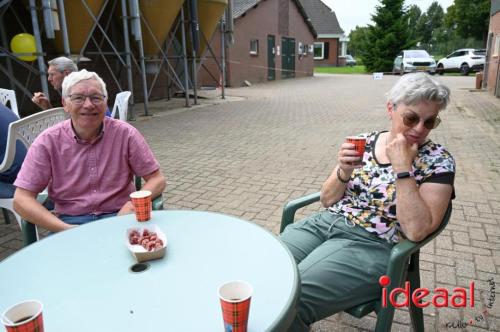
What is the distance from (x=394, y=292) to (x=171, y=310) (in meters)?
0.95

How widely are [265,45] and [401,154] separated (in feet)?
67.8

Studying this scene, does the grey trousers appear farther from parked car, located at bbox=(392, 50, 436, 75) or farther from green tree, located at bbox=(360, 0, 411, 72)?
green tree, located at bbox=(360, 0, 411, 72)

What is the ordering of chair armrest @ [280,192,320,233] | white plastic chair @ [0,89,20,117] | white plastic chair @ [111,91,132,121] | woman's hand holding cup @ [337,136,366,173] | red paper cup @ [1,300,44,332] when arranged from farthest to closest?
1. white plastic chair @ [0,89,20,117]
2. white plastic chair @ [111,91,132,121]
3. chair armrest @ [280,192,320,233]
4. woman's hand holding cup @ [337,136,366,173]
5. red paper cup @ [1,300,44,332]

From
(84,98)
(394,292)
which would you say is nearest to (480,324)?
(394,292)

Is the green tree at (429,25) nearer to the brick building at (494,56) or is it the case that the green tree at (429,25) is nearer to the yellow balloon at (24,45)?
the brick building at (494,56)

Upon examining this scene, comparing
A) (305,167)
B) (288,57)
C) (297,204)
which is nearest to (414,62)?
(288,57)

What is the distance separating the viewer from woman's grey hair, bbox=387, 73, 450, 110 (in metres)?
1.71

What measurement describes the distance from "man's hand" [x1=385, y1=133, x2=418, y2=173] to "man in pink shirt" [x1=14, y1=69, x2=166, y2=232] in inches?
52.6

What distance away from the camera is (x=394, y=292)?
65.5 inches

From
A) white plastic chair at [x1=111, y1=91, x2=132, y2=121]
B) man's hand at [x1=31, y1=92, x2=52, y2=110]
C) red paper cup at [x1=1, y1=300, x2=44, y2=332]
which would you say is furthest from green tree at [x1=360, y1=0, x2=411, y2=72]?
red paper cup at [x1=1, y1=300, x2=44, y2=332]

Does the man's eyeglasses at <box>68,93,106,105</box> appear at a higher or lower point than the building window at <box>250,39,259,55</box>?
lower

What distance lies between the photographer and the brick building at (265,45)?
18297mm

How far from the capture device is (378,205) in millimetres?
1902

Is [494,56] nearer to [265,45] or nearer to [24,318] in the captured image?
[265,45]
